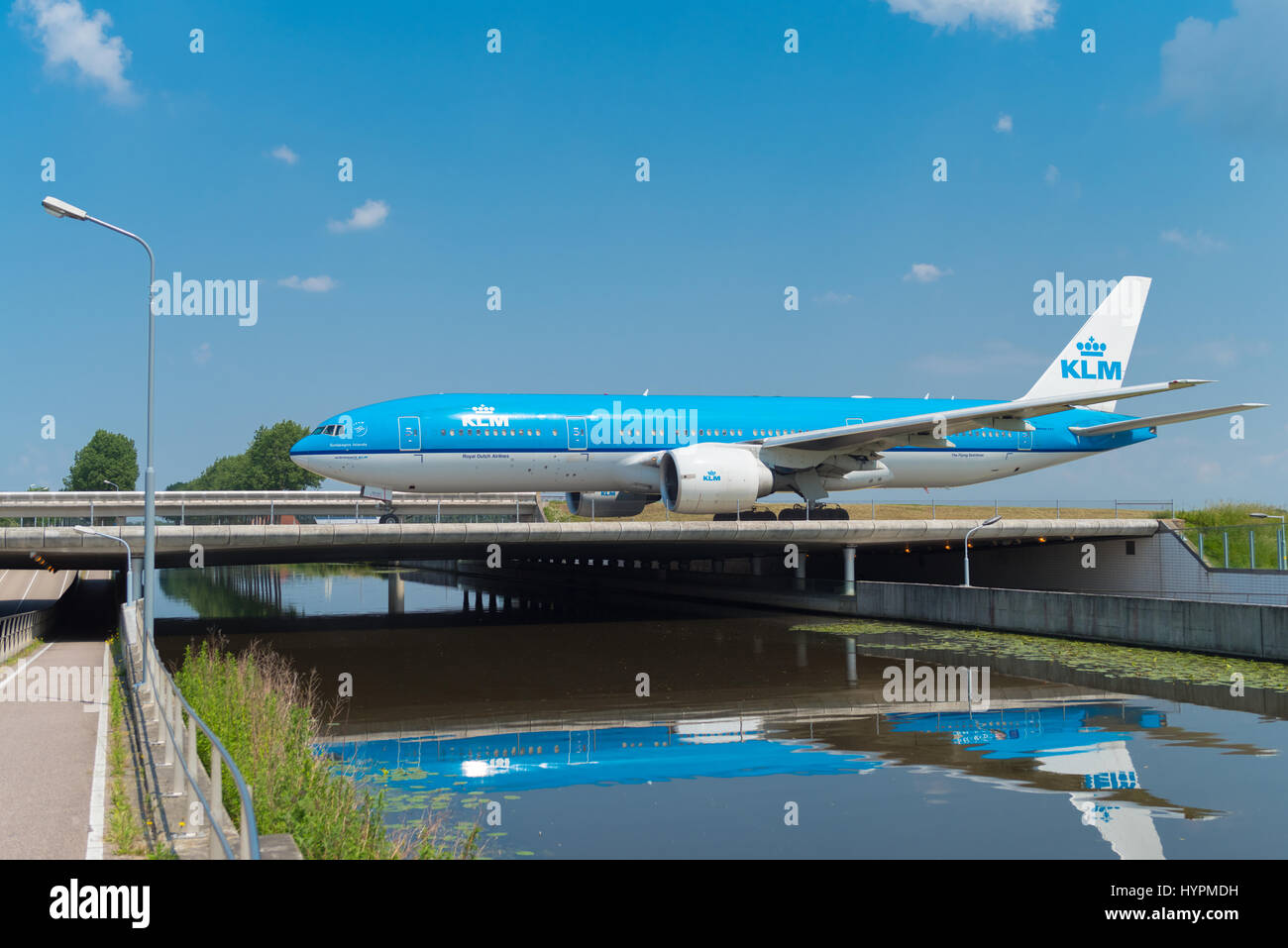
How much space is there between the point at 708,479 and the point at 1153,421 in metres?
20.1

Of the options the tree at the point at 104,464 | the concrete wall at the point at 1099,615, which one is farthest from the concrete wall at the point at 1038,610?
the tree at the point at 104,464

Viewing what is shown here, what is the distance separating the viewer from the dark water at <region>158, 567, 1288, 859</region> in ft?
45.6

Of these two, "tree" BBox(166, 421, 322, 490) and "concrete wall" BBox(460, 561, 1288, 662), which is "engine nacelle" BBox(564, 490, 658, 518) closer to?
"concrete wall" BBox(460, 561, 1288, 662)

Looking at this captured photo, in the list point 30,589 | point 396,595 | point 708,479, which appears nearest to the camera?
point 708,479

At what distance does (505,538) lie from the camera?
41.8m

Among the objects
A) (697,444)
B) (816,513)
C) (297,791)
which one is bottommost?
(297,791)

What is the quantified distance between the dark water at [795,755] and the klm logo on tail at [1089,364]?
23069 mm

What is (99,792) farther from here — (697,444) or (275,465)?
(275,465)

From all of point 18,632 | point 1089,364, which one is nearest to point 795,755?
point 18,632

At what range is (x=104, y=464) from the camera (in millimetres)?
168375

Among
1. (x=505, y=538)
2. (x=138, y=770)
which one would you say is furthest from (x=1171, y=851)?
(x=505, y=538)

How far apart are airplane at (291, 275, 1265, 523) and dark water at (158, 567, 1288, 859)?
6.87m

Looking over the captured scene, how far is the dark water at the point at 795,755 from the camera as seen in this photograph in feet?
45.6

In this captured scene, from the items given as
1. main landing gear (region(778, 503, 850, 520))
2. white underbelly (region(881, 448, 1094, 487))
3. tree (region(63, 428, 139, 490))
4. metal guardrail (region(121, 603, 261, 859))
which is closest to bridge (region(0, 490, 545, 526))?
main landing gear (region(778, 503, 850, 520))
